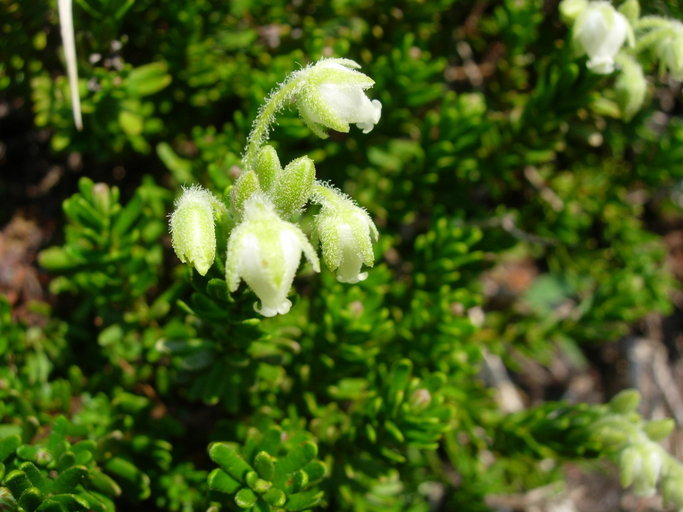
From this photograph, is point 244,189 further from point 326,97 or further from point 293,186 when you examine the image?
point 326,97

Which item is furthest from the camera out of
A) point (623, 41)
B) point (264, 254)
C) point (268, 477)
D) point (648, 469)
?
point (623, 41)

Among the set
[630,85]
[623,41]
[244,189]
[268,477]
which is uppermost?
[623,41]

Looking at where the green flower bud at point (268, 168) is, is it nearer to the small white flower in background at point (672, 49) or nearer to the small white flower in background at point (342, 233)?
the small white flower in background at point (342, 233)

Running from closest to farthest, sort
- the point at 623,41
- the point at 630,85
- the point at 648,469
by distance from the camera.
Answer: the point at 648,469, the point at 623,41, the point at 630,85

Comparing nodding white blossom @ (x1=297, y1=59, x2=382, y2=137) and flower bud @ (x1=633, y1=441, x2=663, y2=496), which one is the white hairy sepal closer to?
nodding white blossom @ (x1=297, y1=59, x2=382, y2=137)

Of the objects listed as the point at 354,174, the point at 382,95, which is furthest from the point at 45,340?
the point at 382,95

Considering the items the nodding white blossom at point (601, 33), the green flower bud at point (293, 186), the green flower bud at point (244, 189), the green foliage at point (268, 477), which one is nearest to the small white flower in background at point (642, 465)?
the green foliage at point (268, 477)

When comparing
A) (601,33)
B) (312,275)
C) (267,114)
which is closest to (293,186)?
(267,114)

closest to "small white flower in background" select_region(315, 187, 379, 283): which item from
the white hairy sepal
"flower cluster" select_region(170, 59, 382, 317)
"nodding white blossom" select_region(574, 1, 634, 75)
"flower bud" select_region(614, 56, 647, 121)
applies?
"flower cluster" select_region(170, 59, 382, 317)
